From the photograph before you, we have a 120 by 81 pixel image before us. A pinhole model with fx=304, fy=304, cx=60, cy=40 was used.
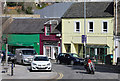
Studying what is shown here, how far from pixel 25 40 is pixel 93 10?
14724mm

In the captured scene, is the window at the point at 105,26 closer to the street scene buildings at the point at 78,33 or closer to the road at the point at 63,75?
the street scene buildings at the point at 78,33

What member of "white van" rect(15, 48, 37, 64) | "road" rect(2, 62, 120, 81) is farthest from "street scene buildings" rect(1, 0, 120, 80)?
"road" rect(2, 62, 120, 81)

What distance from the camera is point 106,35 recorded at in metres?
44.7

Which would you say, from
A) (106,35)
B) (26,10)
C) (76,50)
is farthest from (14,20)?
(26,10)

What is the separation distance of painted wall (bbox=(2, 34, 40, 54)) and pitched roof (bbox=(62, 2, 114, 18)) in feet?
29.1

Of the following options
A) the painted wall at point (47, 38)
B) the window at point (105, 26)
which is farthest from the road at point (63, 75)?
the painted wall at point (47, 38)

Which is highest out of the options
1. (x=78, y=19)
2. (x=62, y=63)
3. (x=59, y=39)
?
(x=78, y=19)

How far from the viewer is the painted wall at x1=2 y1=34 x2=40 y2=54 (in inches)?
2122

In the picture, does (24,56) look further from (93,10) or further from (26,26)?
(26,26)

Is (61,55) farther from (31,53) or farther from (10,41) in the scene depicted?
(10,41)

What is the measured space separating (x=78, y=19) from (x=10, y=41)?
15.5 meters

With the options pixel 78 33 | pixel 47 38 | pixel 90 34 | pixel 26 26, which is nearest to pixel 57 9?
pixel 26 26

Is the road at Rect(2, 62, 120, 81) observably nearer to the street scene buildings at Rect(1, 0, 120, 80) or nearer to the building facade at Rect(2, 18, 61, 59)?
the street scene buildings at Rect(1, 0, 120, 80)

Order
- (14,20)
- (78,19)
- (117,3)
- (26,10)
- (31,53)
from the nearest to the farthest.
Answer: (31,53), (117,3), (78,19), (14,20), (26,10)
